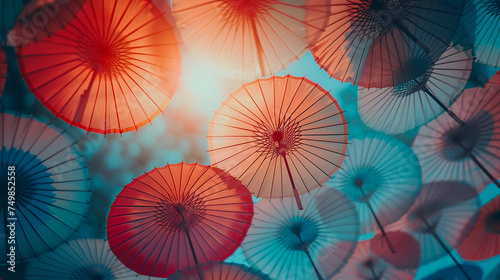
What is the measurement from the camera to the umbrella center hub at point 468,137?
3248 millimetres

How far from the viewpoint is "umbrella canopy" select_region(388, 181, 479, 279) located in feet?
11.7

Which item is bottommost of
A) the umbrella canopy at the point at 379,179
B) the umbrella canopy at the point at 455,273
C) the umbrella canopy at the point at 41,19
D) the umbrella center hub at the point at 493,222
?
the umbrella canopy at the point at 455,273

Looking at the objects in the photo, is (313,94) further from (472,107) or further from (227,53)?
Result: (472,107)

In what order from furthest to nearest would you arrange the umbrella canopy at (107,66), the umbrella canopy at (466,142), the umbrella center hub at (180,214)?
the umbrella canopy at (466,142) < the umbrella center hub at (180,214) < the umbrella canopy at (107,66)

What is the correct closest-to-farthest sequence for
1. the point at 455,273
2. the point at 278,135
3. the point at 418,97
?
1. the point at 278,135
2. the point at 418,97
3. the point at 455,273

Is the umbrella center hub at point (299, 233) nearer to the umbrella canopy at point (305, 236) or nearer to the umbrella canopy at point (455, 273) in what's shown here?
the umbrella canopy at point (305, 236)

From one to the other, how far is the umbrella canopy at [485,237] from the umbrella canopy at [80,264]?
5.17 m

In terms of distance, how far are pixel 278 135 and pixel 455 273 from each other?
159 inches

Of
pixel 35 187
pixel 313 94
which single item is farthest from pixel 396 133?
pixel 35 187

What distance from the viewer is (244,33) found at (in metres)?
2.59

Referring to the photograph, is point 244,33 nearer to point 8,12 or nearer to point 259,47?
point 259,47

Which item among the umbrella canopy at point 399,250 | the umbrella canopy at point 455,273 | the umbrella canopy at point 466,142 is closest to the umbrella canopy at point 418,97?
the umbrella canopy at point 466,142

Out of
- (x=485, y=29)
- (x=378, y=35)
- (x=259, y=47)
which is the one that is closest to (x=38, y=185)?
(x=259, y=47)

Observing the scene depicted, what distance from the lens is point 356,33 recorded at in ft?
8.82
